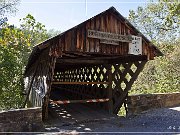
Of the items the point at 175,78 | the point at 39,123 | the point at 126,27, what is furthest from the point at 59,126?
the point at 175,78

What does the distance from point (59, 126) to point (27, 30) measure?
15.7m

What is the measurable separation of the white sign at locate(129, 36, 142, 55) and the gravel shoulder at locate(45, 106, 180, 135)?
2.36 m

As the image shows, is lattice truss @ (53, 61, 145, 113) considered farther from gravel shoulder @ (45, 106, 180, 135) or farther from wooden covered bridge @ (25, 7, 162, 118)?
gravel shoulder @ (45, 106, 180, 135)

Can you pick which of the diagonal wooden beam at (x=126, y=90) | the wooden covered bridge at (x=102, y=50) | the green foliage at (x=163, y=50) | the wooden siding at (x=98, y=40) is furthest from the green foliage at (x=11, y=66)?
the green foliage at (x=163, y=50)

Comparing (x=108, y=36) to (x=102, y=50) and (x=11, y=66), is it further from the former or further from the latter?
(x=11, y=66)

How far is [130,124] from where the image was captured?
27.5 ft

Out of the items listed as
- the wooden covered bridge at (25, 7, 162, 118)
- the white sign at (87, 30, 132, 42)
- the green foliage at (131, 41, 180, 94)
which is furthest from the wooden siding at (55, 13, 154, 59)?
the green foliage at (131, 41, 180, 94)

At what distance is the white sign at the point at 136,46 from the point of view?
915 centimetres

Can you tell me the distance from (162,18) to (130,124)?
18134 mm

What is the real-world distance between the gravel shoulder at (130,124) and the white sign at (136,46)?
2.36 meters

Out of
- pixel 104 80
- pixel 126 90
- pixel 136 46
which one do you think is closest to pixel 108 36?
pixel 136 46

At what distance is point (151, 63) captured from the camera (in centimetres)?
2222

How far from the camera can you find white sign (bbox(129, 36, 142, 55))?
360 inches

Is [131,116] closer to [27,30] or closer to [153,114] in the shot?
[153,114]
